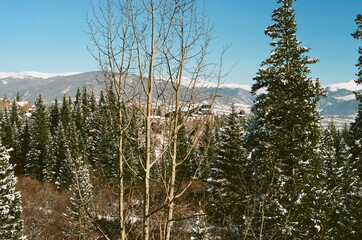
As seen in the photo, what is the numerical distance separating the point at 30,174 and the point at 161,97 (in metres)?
63.4

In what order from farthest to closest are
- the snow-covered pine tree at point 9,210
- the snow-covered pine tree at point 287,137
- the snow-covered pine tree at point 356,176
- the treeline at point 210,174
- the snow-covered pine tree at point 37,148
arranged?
1. the snow-covered pine tree at point 37,148
2. the snow-covered pine tree at point 9,210
3. the snow-covered pine tree at point 356,176
4. the snow-covered pine tree at point 287,137
5. the treeline at point 210,174

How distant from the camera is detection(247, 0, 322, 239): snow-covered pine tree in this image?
14484mm

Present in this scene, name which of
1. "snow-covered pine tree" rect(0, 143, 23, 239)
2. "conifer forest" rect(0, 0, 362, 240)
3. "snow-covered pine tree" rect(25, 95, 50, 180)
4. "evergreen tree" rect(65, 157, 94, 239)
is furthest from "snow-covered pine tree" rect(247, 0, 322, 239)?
"snow-covered pine tree" rect(25, 95, 50, 180)

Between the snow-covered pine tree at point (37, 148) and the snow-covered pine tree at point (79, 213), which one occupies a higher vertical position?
the snow-covered pine tree at point (79, 213)

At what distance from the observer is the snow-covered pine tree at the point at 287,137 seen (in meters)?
14.5

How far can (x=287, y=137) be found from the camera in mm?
14953

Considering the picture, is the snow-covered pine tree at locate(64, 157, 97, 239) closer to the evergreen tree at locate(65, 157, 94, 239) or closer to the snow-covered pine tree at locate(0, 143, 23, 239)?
the evergreen tree at locate(65, 157, 94, 239)

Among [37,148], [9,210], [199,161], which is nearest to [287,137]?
[199,161]

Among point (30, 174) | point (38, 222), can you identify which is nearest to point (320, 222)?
point (38, 222)

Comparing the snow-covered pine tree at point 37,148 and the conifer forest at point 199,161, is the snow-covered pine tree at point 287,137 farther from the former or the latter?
the snow-covered pine tree at point 37,148

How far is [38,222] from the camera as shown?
45.8 meters

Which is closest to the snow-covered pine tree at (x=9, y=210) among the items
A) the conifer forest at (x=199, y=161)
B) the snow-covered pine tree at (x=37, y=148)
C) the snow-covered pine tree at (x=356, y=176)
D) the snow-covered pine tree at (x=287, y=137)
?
the conifer forest at (x=199, y=161)

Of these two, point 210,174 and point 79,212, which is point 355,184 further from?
point 79,212

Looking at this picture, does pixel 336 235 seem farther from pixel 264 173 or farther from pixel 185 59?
pixel 185 59
